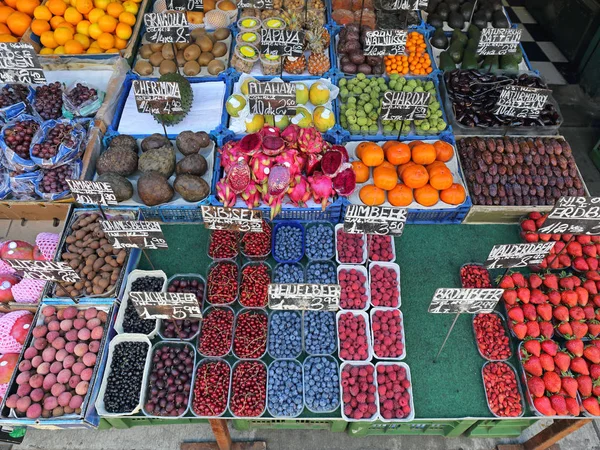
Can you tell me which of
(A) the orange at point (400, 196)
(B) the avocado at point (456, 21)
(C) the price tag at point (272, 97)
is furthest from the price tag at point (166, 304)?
(B) the avocado at point (456, 21)

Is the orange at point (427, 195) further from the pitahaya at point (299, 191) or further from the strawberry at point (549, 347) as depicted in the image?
the strawberry at point (549, 347)

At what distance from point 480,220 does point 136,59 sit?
3.91 metres

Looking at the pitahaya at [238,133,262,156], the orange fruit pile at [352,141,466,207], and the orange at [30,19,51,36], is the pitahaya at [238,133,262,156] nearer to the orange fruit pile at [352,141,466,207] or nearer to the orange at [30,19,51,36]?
the orange fruit pile at [352,141,466,207]

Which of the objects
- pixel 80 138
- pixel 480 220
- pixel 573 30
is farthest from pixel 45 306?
pixel 573 30

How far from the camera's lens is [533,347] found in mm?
2945

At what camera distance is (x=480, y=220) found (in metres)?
3.64

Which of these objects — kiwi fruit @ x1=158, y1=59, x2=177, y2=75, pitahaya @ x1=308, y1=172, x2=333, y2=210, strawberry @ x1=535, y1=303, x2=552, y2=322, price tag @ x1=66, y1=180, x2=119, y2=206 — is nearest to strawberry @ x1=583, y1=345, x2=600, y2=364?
strawberry @ x1=535, y1=303, x2=552, y2=322

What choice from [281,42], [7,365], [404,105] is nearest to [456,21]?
[404,105]

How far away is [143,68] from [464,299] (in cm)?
374

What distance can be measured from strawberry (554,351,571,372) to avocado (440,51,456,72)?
2.85m

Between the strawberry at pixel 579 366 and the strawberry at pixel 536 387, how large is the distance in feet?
0.84

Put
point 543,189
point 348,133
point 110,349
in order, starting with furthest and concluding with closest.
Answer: point 348,133, point 543,189, point 110,349

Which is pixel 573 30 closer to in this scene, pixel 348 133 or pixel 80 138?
pixel 348 133

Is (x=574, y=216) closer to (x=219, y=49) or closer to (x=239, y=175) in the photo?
(x=239, y=175)
